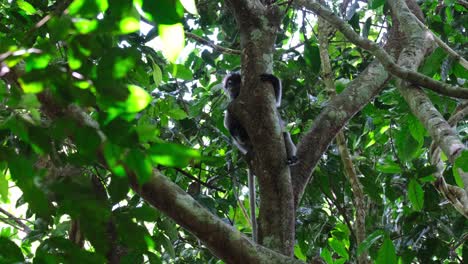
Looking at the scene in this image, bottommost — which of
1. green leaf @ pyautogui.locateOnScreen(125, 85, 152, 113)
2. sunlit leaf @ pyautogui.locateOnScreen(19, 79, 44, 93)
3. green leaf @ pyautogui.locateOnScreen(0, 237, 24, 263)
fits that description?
green leaf @ pyautogui.locateOnScreen(0, 237, 24, 263)

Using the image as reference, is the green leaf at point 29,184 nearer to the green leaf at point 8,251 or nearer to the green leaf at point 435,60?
the green leaf at point 8,251

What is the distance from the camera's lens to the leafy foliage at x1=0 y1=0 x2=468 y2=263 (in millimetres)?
1122

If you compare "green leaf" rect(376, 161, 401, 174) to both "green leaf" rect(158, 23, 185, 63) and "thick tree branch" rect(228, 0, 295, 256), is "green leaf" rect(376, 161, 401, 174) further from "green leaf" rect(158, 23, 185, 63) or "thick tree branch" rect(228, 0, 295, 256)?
"green leaf" rect(158, 23, 185, 63)

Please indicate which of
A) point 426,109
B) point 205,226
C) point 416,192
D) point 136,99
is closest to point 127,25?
point 136,99

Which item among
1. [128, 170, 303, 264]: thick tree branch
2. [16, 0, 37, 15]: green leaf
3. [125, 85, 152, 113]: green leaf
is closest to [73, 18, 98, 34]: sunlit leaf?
[125, 85, 152, 113]: green leaf

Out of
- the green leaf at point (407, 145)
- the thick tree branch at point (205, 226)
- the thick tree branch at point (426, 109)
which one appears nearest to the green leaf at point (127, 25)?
the thick tree branch at point (205, 226)

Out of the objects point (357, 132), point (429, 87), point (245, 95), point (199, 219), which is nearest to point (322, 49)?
point (357, 132)

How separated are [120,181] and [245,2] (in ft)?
8.26

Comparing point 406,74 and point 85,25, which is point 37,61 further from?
point 406,74

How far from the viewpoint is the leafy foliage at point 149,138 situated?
1122mm

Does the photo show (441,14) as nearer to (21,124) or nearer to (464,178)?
(464,178)

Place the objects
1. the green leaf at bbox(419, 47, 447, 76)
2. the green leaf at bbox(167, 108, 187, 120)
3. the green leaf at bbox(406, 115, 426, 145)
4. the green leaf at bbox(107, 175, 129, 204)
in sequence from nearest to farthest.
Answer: the green leaf at bbox(107, 175, 129, 204) → the green leaf at bbox(419, 47, 447, 76) → the green leaf at bbox(406, 115, 426, 145) → the green leaf at bbox(167, 108, 187, 120)

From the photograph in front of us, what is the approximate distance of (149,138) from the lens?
3.98 feet

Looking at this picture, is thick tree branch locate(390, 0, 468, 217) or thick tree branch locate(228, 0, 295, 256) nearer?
thick tree branch locate(390, 0, 468, 217)
